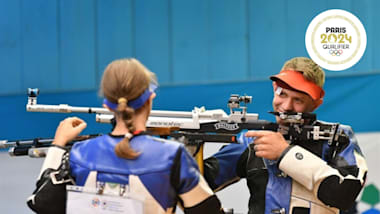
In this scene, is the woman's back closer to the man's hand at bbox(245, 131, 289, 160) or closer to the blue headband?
the blue headband

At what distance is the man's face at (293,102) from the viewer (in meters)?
1.66

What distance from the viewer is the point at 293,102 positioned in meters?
1.67

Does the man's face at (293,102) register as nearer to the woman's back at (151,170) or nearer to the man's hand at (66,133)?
the woman's back at (151,170)

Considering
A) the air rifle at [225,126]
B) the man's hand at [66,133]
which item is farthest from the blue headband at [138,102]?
the air rifle at [225,126]

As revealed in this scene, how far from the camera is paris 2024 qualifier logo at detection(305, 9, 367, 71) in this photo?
2.22 metres

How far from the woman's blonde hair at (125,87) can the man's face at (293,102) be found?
576 millimetres

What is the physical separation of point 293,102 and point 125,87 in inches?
26.1

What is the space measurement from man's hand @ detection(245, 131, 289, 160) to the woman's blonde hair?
49 centimetres

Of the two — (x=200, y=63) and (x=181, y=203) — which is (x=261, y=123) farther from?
(x=200, y=63)

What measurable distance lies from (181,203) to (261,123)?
46 cm

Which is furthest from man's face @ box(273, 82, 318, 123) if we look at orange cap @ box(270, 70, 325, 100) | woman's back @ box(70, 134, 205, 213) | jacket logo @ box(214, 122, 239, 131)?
woman's back @ box(70, 134, 205, 213)

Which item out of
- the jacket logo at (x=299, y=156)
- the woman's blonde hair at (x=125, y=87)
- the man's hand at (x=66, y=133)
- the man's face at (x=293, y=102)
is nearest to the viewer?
the woman's blonde hair at (x=125, y=87)

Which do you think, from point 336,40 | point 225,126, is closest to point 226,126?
point 225,126

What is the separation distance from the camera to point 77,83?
9.31 feet
